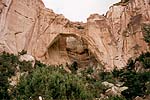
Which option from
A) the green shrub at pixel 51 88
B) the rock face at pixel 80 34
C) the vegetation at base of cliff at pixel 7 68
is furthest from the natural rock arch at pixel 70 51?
the green shrub at pixel 51 88

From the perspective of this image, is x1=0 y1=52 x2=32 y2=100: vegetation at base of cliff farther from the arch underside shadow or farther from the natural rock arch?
the arch underside shadow

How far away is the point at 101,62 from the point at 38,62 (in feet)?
18.1

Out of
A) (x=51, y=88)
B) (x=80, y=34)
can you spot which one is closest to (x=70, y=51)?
(x=80, y=34)

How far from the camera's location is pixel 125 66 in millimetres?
32156

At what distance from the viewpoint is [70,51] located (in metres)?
35.1

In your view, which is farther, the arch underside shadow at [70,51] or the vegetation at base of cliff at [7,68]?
the arch underside shadow at [70,51]

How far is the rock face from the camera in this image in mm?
31203

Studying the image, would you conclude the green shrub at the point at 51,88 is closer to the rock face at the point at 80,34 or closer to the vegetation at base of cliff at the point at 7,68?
the vegetation at base of cliff at the point at 7,68

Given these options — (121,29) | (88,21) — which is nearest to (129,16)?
(121,29)

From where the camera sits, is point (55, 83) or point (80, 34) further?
point (80, 34)

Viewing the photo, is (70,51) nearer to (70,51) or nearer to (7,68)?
(70,51)

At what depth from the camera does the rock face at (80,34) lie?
31.2 metres

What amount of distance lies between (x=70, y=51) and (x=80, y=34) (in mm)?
1943

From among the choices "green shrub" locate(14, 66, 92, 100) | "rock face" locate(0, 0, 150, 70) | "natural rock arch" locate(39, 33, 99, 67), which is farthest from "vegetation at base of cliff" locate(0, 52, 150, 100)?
"natural rock arch" locate(39, 33, 99, 67)
